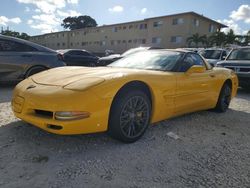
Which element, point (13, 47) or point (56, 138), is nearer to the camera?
point (56, 138)

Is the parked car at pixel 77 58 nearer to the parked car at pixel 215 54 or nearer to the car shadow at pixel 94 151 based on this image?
the parked car at pixel 215 54

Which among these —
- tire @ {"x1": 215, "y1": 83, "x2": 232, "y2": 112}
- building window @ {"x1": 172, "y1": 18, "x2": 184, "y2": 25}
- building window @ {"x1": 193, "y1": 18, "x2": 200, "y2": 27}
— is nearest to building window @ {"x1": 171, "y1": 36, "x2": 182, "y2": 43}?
building window @ {"x1": 172, "y1": 18, "x2": 184, "y2": 25}

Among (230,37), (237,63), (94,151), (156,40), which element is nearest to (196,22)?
(230,37)

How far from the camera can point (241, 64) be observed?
26.5 ft

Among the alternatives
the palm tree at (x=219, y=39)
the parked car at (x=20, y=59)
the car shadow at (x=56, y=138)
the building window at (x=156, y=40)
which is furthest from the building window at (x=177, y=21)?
the car shadow at (x=56, y=138)

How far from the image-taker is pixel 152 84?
3.37 metres

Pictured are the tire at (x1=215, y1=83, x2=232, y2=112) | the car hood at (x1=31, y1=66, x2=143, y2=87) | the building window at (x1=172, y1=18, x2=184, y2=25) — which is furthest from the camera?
the building window at (x1=172, y1=18, x2=184, y2=25)

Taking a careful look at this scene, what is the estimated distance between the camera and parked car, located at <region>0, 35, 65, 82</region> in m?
6.44

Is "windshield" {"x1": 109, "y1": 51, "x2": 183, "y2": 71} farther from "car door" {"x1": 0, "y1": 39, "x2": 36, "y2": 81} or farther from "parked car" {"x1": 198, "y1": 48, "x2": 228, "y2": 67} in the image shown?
"parked car" {"x1": 198, "y1": 48, "x2": 228, "y2": 67}

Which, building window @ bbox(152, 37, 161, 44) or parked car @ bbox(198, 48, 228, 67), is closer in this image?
parked car @ bbox(198, 48, 228, 67)

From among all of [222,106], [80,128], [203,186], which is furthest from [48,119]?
[222,106]

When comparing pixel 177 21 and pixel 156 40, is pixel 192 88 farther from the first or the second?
pixel 156 40

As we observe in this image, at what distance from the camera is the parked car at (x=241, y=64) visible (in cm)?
791

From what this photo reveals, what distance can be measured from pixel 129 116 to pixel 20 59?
15.1ft
